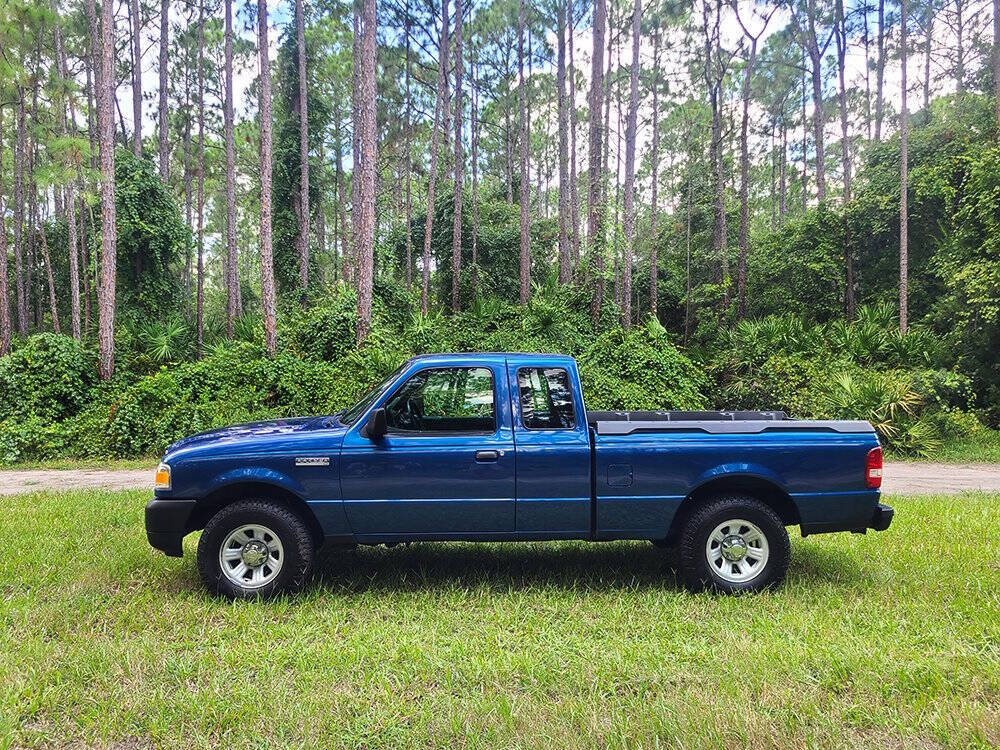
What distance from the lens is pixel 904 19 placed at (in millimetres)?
19156

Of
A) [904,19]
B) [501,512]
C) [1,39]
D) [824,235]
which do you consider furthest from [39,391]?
[904,19]

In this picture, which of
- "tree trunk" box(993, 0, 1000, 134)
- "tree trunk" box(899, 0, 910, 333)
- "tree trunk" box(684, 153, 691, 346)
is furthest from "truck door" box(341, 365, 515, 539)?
"tree trunk" box(684, 153, 691, 346)

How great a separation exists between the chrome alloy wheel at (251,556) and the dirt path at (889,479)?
5.49 meters

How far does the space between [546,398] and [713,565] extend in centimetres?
183

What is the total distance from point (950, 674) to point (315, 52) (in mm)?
27873

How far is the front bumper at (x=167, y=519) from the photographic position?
15.1ft

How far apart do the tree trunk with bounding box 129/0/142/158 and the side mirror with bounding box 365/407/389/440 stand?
23.2m

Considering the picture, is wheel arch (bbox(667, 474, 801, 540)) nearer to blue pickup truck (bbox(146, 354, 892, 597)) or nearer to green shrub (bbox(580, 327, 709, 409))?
blue pickup truck (bbox(146, 354, 892, 597))

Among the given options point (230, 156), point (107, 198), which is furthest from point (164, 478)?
point (230, 156)

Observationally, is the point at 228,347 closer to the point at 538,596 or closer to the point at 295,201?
the point at 295,201

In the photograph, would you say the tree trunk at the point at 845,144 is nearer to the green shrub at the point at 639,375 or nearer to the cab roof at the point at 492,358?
the green shrub at the point at 639,375

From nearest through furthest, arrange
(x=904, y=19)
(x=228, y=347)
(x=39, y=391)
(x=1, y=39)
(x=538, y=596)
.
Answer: (x=538, y=596) < (x=39, y=391) < (x=1, y=39) < (x=228, y=347) < (x=904, y=19)

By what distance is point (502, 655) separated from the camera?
369 cm

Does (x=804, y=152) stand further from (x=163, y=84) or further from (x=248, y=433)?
(x=248, y=433)
